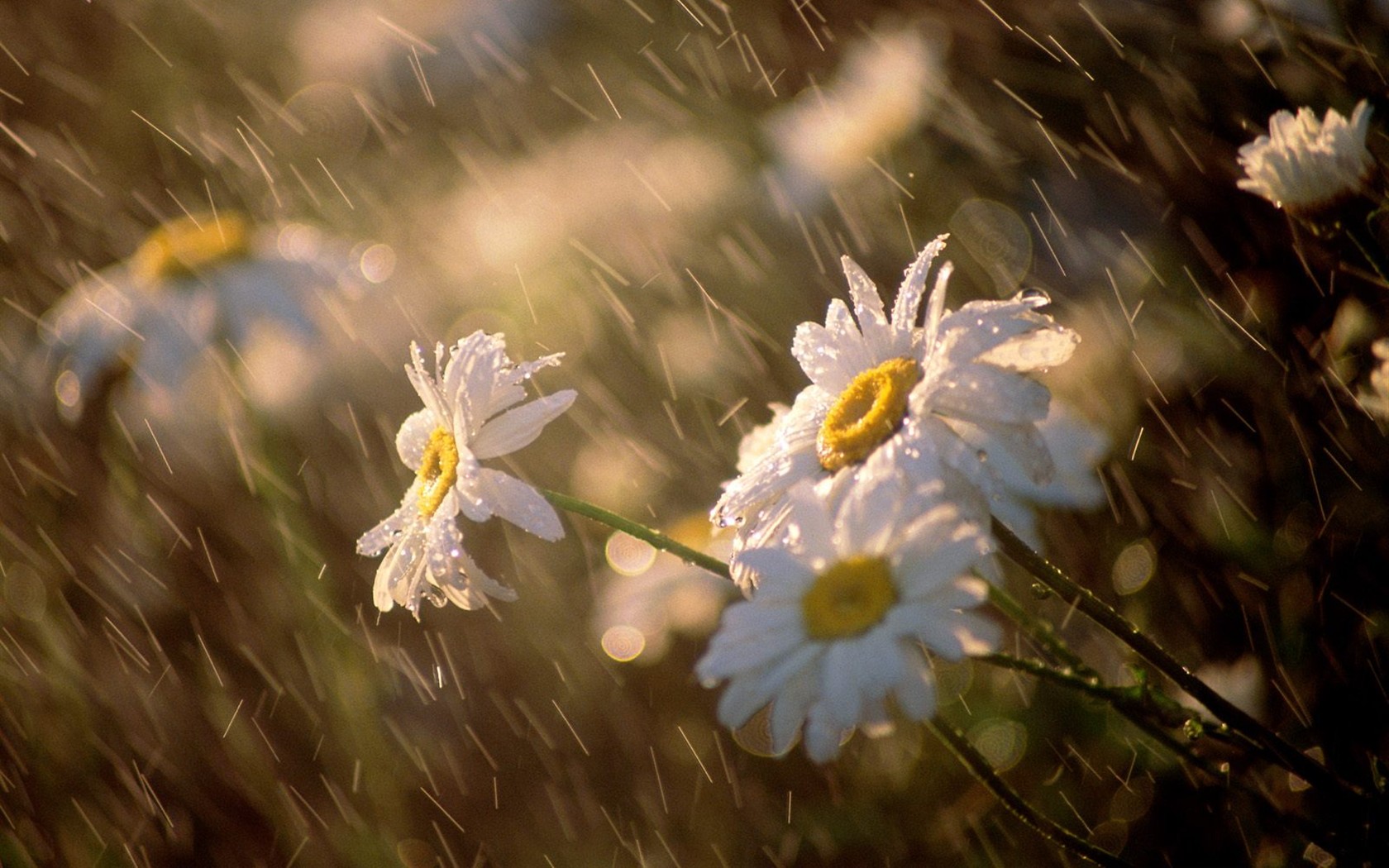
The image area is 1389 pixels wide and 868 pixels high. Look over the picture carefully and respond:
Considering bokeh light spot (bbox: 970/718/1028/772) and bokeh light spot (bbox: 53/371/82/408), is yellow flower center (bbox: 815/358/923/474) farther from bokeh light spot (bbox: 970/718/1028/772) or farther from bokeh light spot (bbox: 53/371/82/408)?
bokeh light spot (bbox: 53/371/82/408)

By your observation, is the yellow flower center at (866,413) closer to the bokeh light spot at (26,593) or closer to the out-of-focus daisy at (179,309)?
the out-of-focus daisy at (179,309)

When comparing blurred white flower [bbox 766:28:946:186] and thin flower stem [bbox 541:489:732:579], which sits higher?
thin flower stem [bbox 541:489:732:579]

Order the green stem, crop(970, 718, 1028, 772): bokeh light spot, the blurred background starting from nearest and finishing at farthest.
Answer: the green stem < the blurred background < crop(970, 718, 1028, 772): bokeh light spot

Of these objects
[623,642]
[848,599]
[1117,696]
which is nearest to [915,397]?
[848,599]

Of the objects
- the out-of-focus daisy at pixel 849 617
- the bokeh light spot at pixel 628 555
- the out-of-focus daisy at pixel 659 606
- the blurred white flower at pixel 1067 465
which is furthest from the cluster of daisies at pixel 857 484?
the bokeh light spot at pixel 628 555

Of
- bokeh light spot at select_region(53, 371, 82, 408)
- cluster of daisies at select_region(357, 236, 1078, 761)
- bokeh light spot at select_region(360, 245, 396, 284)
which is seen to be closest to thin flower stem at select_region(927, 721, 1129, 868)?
cluster of daisies at select_region(357, 236, 1078, 761)

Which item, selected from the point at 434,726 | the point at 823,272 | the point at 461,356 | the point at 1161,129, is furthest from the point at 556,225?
the point at 461,356

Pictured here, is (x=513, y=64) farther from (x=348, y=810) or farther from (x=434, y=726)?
(x=348, y=810)
